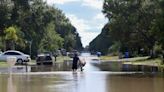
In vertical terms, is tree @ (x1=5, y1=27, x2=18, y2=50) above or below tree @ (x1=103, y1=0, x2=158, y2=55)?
below

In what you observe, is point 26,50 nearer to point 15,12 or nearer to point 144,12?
point 15,12

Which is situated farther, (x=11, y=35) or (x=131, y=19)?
(x=131, y=19)

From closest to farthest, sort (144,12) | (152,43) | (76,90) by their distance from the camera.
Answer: (76,90)
(144,12)
(152,43)

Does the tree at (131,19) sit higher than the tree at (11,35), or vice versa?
the tree at (131,19)

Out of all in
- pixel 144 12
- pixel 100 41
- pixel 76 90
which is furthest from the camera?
pixel 100 41

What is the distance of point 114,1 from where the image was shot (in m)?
77.6

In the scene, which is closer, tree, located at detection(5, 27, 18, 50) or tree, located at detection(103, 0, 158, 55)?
tree, located at detection(5, 27, 18, 50)

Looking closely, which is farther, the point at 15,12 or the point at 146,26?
the point at 15,12

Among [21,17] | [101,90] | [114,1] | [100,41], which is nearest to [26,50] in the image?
[21,17]

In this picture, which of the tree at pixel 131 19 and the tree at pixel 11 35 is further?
the tree at pixel 131 19

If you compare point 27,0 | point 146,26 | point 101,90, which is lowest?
point 101,90

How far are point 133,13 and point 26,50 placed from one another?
19.7 metres

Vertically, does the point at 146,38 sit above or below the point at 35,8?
below

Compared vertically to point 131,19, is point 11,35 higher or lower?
lower
